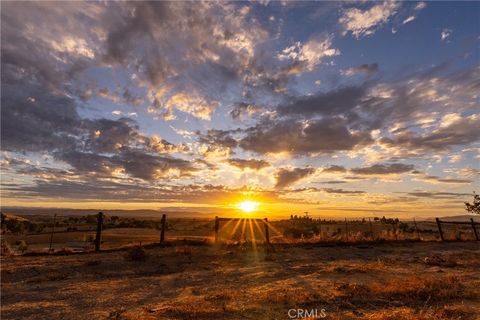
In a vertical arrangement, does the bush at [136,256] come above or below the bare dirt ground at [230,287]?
above

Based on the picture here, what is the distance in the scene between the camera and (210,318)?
7719 millimetres

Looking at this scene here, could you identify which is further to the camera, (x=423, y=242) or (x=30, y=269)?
(x=423, y=242)

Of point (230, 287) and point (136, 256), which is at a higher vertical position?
point (136, 256)

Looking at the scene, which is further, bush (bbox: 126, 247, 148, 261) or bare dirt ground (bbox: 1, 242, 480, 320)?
bush (bbox: 126, 247, 148, 261)

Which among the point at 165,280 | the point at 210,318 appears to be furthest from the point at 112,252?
the point at 210,318

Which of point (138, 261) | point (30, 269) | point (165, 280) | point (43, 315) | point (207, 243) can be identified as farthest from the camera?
point (207, 243)

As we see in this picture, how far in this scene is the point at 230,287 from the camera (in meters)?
11.2

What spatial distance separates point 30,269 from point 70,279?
303cm

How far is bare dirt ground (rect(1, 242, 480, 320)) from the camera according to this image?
325 inches

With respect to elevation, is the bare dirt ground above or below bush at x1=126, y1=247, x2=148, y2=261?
below

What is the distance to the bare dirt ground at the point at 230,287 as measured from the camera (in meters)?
8.27

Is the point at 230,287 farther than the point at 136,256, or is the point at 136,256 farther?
the point at 136,256

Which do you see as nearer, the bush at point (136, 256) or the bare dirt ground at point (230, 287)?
the bare dirt ground at point (230, 287)

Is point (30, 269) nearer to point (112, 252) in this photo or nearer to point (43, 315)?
point (112, 252)
